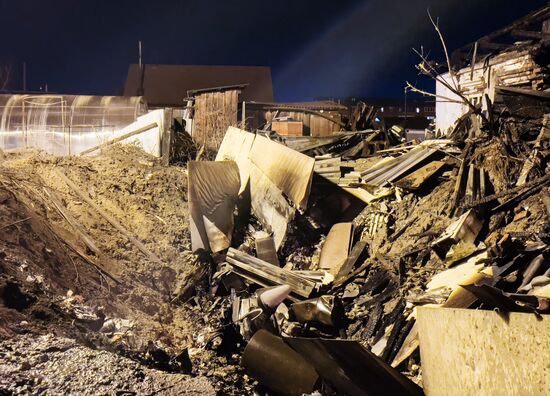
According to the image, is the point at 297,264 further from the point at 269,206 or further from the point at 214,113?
the point at 214,113

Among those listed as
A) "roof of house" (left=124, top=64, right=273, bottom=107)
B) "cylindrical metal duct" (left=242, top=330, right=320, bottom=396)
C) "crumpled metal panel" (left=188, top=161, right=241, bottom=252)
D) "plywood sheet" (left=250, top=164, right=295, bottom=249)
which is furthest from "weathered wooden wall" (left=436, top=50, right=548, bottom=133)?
"roof of house" (left=124, top=64, right=273, bottom=107)

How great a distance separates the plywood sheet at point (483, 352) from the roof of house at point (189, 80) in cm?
2559

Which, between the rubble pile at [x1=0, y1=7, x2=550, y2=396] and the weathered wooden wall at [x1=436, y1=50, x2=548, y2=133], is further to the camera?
the weathered wooden wall at [x1=436, y1=50, x2=548, y2=133]

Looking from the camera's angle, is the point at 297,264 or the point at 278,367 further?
the point at 297,264

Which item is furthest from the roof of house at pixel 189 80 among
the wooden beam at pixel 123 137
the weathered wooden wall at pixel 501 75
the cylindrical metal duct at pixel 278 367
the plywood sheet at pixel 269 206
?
the cylindrical metal duct at pixel 278 367

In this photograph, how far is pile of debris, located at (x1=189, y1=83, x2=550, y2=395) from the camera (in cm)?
472

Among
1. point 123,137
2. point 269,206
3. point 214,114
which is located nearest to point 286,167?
point 269,206

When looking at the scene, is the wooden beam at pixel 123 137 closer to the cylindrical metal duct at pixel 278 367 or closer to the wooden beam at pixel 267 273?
the wooden beam at pixel 267 273

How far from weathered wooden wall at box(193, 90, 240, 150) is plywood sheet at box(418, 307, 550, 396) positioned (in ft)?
38.1

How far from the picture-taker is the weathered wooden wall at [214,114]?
1562 centimetres

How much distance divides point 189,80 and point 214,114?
51.3ft

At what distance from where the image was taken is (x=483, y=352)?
12.7 ft

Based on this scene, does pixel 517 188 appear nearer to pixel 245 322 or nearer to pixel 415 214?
pixel 415 214

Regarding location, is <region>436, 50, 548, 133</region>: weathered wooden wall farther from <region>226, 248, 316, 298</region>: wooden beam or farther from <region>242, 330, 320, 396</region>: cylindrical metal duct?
<region>242, 330, 320, 396</region>: cylindrical metal duct
